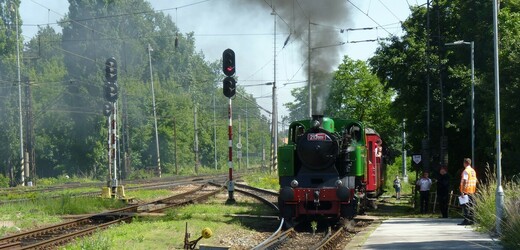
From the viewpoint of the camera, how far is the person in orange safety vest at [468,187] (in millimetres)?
20875

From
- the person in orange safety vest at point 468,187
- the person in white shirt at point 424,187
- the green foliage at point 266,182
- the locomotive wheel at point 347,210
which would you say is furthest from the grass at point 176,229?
the green foliage at point 266,182

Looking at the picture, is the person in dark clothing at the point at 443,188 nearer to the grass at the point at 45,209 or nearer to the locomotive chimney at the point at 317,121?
the locomotive chimney at the point at 317,121

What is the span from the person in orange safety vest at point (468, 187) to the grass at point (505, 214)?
0.24 meters

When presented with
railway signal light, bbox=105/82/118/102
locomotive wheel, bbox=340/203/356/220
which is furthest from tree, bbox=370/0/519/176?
railway signal light, bbox=105/82/118/102

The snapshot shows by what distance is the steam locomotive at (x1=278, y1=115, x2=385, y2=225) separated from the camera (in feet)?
68.6

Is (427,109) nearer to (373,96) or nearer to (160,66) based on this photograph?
(373,96)

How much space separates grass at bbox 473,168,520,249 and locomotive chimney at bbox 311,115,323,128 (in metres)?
4.44

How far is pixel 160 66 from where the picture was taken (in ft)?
348

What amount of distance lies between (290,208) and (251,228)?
1.15 metres

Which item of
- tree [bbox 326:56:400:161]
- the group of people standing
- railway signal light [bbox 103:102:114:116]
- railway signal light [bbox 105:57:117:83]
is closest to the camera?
the group of people standing

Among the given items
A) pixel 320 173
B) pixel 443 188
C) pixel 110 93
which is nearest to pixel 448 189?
pixel 443 188

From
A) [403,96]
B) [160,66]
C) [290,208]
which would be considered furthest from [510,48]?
[160,66]

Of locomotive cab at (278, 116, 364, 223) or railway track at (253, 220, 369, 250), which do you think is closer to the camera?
railway track at (253, 220, 369, 250)

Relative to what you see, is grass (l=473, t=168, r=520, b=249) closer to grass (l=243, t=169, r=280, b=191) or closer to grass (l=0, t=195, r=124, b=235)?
grass (l=0, t=195, r=124, b=235)
